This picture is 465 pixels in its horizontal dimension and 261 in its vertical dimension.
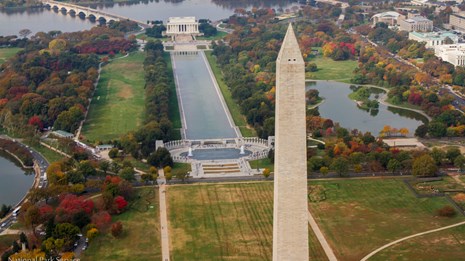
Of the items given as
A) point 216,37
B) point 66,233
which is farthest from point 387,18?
point 66,233

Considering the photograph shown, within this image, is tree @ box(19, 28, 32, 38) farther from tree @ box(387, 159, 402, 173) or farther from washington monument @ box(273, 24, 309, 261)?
washington monument @ box(273, 24, 309, 261)

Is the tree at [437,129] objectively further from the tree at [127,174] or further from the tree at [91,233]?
the tree at [91,233]

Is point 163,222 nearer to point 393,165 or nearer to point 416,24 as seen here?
point 393,165

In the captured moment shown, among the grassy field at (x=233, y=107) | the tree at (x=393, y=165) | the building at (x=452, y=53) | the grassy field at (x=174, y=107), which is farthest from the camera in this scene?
the building at (x=452, y=53)

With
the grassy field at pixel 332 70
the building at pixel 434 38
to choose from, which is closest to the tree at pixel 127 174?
the grassy field at pixel 332 70

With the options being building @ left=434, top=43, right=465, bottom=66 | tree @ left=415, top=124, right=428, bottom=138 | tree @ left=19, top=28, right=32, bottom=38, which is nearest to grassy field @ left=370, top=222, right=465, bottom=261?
tree @ left=415, top=124, right=428, bottom=138

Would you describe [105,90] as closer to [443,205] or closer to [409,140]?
[409,140]
